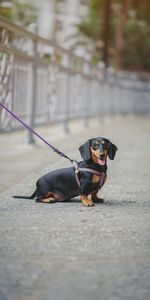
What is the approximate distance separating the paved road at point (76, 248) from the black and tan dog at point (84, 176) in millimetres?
101

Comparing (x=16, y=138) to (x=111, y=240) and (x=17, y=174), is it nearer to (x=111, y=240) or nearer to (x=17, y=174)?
(x=17, y=174)

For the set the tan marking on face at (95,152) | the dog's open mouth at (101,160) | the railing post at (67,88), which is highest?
the tan marking on face at (95,152)

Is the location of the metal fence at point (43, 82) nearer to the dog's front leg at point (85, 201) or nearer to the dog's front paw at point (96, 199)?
the dog's front paw at point (96, 199)

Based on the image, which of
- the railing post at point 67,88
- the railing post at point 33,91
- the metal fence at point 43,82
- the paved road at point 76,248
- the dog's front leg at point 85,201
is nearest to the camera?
the paved road at point 76,248

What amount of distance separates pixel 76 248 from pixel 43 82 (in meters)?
8.24

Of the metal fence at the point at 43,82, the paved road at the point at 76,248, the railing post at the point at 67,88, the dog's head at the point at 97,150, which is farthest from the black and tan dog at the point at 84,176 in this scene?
the railing post at the point at 67,88

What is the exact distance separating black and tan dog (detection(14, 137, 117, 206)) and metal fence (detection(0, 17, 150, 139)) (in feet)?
12.2

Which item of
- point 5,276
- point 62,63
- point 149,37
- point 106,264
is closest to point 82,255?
point 106,264

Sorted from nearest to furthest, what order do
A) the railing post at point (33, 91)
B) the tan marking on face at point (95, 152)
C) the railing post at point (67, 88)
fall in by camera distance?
1. the tan marking on face at point (95, 152)
2. the railing post at point (33, 91)
3. the railing post at point (67, 88)

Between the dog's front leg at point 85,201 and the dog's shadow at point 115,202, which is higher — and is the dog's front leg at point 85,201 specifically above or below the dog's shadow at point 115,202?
above

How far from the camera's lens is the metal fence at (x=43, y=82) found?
31.9 ft

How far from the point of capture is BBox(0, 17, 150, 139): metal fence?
31.9 feet

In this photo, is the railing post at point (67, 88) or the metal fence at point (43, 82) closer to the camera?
the metal fence at point (43, 82)

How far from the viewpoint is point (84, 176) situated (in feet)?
18.3
